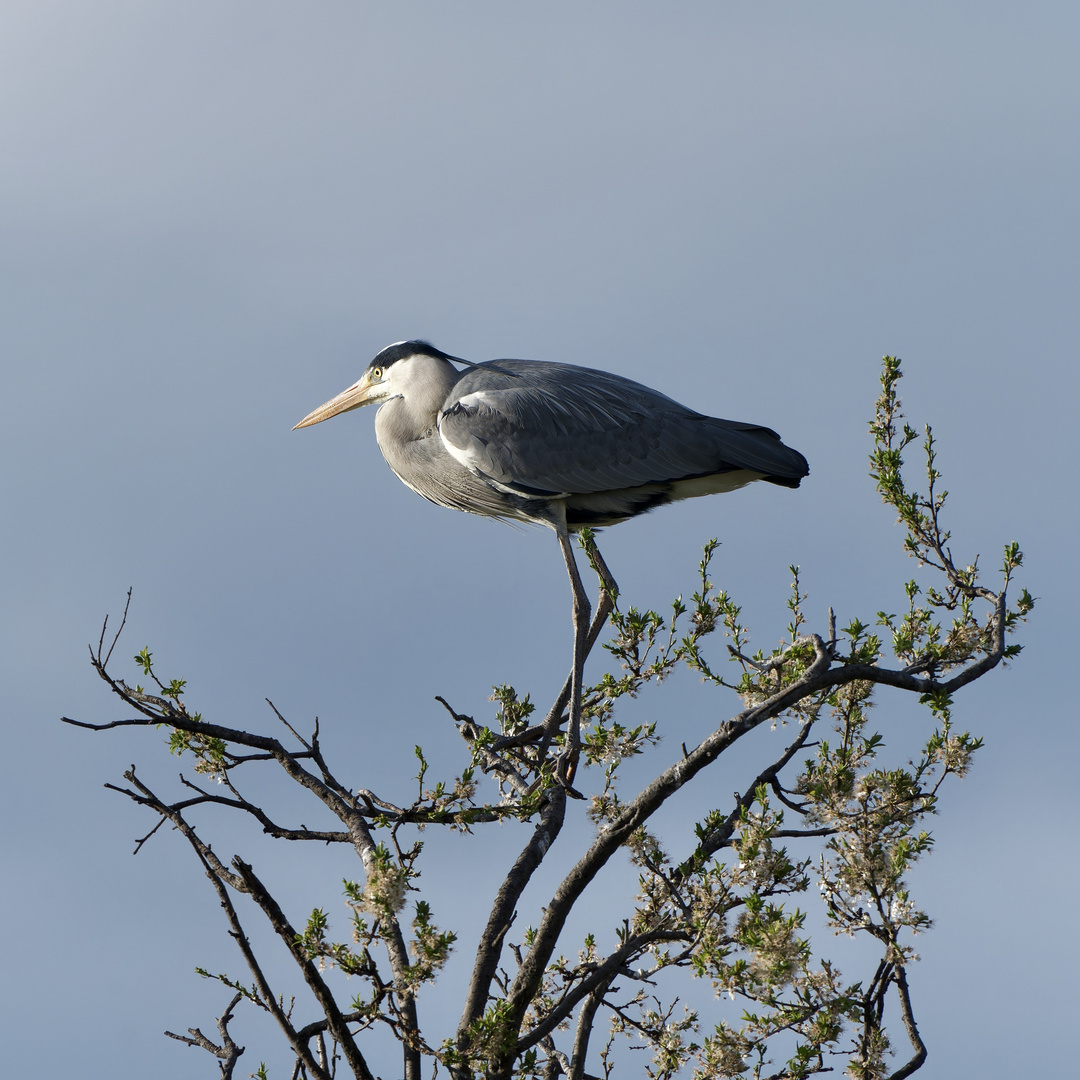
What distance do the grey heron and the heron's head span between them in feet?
1.03

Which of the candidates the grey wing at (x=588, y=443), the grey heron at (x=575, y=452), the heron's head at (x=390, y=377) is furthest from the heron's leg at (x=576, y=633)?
the heron's head at (x=390, y=377)

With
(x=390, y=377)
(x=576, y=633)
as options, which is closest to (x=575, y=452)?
(x=576, y=633)

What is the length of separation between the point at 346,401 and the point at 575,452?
232 cm

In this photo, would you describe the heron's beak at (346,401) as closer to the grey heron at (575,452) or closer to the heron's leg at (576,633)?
the grey heron at (575,452)

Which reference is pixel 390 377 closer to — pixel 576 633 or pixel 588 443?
pixel 588 443

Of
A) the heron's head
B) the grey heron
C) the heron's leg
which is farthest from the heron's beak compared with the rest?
the heron's leg

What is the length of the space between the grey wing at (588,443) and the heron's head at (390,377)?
2.45 ft

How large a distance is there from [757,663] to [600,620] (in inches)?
80.0

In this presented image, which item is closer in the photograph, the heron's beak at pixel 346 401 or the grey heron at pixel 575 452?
the grey heron at pixel 575 452

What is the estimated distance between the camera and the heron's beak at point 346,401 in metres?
8.14

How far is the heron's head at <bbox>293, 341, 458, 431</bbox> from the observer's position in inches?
301

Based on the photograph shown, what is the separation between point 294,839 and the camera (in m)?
4.80

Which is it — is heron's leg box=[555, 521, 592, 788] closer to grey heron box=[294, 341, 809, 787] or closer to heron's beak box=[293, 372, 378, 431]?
grey heron box=[294, 341, 809, 787]

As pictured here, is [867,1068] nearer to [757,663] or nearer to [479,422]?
[757,663]
